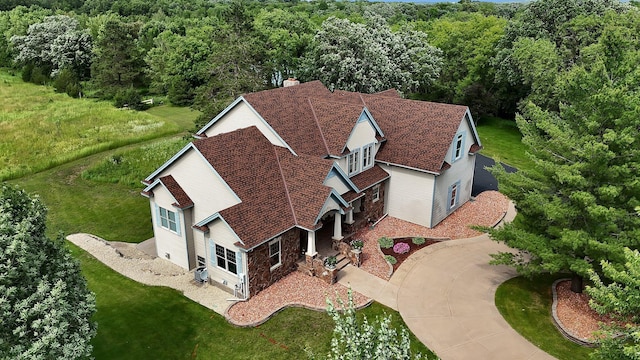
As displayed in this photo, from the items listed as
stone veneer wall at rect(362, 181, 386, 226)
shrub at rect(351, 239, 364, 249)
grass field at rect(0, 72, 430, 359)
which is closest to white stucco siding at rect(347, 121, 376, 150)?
stone veneer wall at rect(362, 181, 386, 226)

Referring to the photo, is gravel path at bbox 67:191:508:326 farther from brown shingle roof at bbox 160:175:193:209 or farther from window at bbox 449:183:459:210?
brown shingle roof at bbox 160:175:193:209

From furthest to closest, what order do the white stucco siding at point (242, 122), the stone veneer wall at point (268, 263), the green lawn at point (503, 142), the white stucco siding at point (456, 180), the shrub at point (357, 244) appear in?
the green lawn at point (503, 142), the white stucco siding at point (456, 180), the white stucco siding at point (242, 122), the shrub at point (357, 244), the stone veneer wall at point (268, 263)

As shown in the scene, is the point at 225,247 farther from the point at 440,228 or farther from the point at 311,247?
the point at 440,228

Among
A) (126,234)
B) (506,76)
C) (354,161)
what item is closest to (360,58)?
(506,76)

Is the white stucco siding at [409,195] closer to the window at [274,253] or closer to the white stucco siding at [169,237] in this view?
the window at [274,253]

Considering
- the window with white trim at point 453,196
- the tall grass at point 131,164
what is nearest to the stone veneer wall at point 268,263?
the window with white trim at point 453,196

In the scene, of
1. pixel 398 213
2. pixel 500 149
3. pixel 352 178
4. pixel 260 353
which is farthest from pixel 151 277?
pixel 500 149
